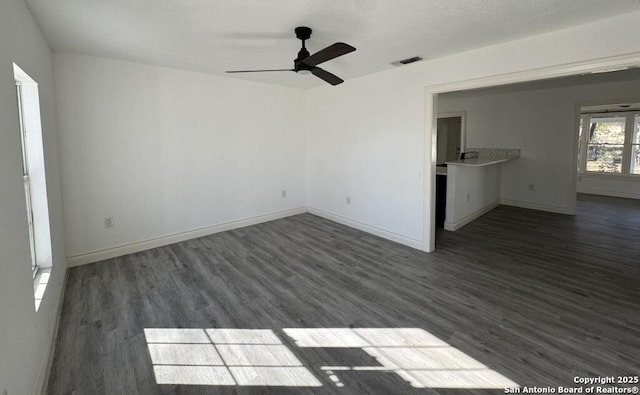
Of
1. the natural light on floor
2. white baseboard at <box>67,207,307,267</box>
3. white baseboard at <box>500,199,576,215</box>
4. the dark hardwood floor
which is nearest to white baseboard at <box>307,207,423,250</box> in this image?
the dark hardwood floor

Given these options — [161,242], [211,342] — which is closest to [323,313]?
[211,342]

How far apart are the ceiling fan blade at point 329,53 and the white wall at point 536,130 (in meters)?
4.73

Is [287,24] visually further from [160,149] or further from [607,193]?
[607,193]

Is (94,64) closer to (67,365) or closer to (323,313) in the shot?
(67,365)

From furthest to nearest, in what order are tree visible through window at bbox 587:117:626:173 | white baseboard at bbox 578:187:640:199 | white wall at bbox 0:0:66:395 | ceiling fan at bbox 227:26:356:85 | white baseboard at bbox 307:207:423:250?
tree visible through window at bbox 587:117:626:173 → white baseboard at bbox 578:187:640:199 → white baseboard at bbox 307:207:423:250 → ceiling fan at bbox 227:26:356:85 → white wall at bbox 0:0:66:395

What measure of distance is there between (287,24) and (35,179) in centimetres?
247

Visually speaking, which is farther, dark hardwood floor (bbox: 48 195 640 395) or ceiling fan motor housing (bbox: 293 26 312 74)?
ceiling fan motor housing (bbox: 293 26 312 74)

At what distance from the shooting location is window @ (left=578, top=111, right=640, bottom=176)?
7.30m

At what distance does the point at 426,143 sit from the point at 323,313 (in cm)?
248

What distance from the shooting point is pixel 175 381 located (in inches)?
73.6

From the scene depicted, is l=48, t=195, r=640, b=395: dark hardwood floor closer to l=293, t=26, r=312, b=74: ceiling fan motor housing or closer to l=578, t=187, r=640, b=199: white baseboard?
l=293, t=26, r=312, b=74: ceiling fan motor housing

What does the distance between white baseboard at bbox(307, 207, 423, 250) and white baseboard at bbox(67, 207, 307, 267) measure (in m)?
0.56

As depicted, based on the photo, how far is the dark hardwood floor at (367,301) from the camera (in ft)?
6.42

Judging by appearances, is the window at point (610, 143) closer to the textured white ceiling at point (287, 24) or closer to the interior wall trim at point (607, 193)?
the interior wall trim at point (607, 193)
